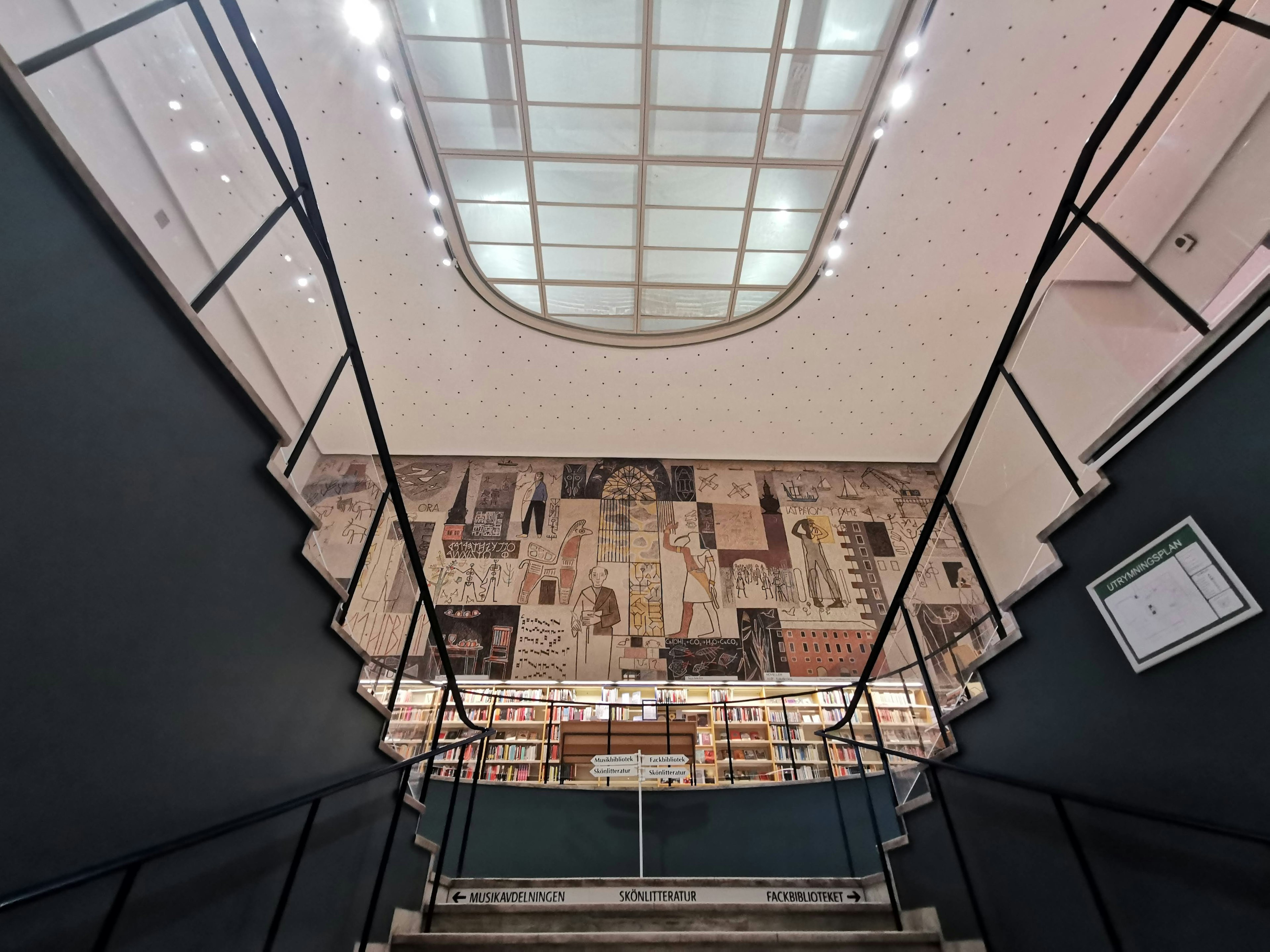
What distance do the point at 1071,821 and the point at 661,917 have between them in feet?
5.20

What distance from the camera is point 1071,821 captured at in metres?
1.64

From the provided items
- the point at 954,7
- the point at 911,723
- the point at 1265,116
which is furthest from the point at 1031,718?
the point at 954,7

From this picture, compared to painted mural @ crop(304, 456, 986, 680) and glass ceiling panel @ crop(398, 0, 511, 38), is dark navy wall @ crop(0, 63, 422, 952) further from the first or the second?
painted mural @ crop(304, 456, 986, 680)

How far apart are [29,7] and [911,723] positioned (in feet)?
12.9

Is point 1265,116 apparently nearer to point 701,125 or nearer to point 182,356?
point 182,356

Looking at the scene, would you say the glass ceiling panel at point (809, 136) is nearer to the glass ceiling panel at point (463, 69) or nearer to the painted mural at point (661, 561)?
the glass ceiling panel at point (463, 69)

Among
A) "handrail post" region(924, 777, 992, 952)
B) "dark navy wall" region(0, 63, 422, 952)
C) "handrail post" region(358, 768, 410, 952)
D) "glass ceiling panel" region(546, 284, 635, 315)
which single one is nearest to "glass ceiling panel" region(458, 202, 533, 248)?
"glass ceiling panel" region(546, 284, 635, 315)

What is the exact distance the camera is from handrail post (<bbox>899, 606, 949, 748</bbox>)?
7.79ft

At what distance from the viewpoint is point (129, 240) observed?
3.91ft

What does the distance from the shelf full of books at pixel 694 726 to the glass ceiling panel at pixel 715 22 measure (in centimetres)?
580

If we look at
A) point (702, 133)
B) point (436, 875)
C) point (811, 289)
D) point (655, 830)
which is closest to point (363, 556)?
point (436, 875)

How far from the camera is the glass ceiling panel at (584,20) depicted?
5066 mm

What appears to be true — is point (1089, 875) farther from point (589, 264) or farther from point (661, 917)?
point (589, 264)

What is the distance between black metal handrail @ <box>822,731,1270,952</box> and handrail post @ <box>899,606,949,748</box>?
12 cm
